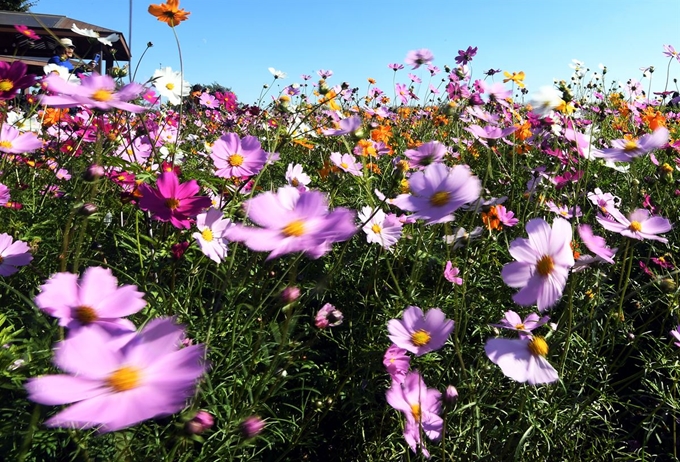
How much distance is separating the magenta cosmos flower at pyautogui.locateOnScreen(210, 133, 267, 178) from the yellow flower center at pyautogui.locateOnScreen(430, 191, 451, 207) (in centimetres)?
39

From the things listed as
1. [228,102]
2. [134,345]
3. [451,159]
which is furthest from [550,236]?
[228,102]

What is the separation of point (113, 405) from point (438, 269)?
46.1 inches

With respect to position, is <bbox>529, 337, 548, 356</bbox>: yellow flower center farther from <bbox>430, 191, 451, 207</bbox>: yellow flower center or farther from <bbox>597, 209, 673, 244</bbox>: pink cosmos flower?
<bbox>597, 209, 673, 244</bbox>: pink cosmos flower

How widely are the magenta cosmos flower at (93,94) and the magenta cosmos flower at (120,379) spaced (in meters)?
0.35

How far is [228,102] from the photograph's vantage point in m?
3.26

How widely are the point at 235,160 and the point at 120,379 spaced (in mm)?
655

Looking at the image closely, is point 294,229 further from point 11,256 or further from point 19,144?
point 19,144

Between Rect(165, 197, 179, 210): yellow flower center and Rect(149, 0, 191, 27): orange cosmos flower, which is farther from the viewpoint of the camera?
Rect(149, 0, 191, 27): orange cosmos flower

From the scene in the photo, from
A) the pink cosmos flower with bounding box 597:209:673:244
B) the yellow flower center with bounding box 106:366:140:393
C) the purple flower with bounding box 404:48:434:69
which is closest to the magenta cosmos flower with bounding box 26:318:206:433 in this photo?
the yellow flower center with bounding box 106:366:140:393

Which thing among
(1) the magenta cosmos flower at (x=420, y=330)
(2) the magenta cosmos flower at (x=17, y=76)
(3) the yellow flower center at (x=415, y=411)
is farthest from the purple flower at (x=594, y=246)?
(2) the magenta cosmos flower at (x=17, y=76)

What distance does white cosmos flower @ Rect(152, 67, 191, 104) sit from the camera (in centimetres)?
128

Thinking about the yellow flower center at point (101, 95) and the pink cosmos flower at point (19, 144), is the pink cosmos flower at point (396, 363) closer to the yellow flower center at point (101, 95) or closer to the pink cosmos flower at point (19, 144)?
the yellow flower center at point (101, 95)

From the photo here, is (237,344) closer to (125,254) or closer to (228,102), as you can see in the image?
(125,254)

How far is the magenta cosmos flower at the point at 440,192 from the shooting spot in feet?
1.86
